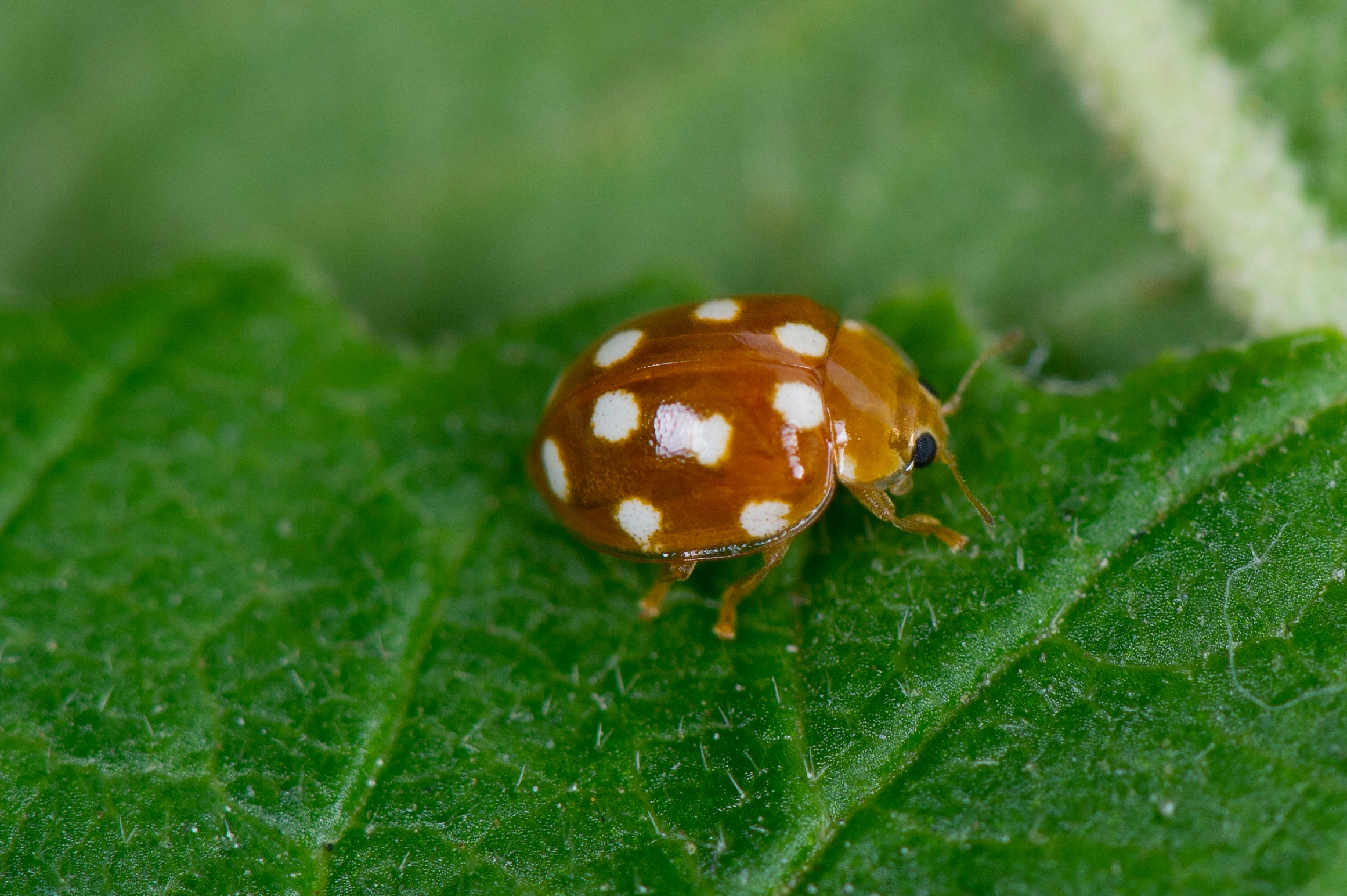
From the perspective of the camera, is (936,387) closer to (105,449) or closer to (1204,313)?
(1204,313)

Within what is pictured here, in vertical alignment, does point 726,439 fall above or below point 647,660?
above

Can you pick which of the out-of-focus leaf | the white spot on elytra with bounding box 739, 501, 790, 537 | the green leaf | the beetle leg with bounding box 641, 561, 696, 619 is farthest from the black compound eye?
the out-of-focus leaf

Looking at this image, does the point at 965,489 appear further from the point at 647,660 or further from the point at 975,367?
the point at 647,660

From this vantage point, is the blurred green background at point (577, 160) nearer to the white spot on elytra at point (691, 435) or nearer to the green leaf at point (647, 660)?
the green leaf at point (647, 660)

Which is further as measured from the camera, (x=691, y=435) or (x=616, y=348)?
(x=616, y=348)

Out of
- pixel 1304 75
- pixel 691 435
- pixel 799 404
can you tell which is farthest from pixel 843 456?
pixel 1304 75

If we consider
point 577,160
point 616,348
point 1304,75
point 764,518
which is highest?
point 1304,75

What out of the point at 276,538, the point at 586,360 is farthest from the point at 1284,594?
the point at 276,538

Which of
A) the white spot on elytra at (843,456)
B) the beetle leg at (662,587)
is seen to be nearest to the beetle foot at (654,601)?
the beetle leg at (662,587)
